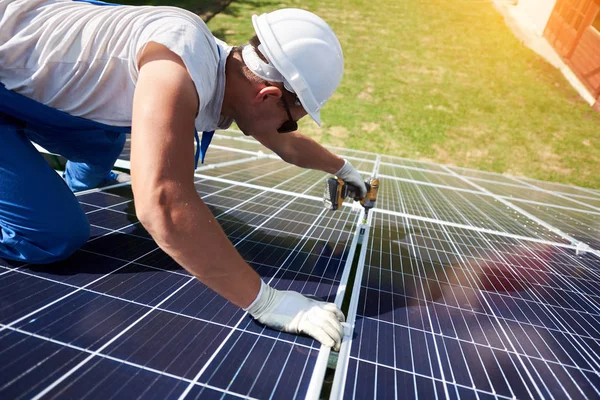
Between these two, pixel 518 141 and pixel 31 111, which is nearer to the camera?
pixel 31 111

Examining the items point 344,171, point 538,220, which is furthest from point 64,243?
point 538,220

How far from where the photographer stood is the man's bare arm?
132cm

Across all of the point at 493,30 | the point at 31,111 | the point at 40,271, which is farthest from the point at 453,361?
the point at 493,30

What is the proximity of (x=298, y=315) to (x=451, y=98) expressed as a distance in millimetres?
15327

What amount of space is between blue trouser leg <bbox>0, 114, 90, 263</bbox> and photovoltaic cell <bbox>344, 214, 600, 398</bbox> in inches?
74.2

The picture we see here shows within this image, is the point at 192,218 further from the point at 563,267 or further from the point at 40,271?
the point at 563,267

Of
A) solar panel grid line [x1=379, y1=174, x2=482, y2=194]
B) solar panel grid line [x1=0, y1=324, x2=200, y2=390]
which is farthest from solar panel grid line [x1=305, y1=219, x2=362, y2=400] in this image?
solar panel grid line [x1=379, y1=174, x2=482, y2=194]

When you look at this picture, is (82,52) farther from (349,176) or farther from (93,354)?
(349,176)

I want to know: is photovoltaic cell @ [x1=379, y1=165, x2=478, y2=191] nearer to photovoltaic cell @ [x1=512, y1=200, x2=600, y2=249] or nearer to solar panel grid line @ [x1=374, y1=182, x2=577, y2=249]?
Result: photovoltaic cell @ [x1=512, y1=200, x2=600, y2=249]

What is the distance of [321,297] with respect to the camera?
196 centimetres

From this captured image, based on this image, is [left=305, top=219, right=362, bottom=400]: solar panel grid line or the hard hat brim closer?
[left=305, top=219, right=362, bottom=400]: solar panel grid line

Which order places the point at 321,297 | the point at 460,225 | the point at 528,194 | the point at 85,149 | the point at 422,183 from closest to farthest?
the point at 321,297 < the point at 85,149 < the point at 460,225 < the point at 422,183 < the point at 528,194

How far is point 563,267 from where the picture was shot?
2.72 metres

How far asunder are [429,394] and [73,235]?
2.23 m
